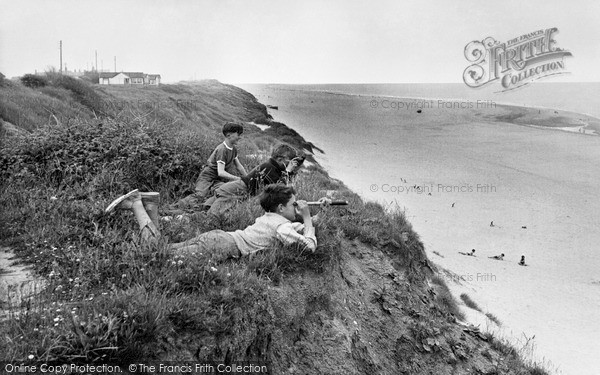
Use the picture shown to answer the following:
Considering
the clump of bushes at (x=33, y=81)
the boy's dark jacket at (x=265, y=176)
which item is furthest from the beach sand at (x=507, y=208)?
the clump of bushes at (x=33, y=81)

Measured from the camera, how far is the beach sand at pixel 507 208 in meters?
13.4

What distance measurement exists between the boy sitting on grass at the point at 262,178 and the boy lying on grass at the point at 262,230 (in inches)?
69.4

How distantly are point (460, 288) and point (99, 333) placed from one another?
13139 millimetres

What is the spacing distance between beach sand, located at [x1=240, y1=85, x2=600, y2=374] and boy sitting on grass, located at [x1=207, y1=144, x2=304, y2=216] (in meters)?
4.36

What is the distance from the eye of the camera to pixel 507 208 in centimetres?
2783

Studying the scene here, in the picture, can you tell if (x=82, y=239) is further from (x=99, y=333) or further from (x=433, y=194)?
(x=433, y=194)

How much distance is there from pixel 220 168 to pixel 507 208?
Result: 24.6m

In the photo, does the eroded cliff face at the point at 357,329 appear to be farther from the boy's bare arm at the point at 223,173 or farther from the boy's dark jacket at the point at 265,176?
the boy's bare arm at the point at 223,173

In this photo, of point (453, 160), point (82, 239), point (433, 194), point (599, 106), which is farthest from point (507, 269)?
point (599, 106)

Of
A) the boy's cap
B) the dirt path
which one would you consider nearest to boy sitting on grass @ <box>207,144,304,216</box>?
the boy's cap

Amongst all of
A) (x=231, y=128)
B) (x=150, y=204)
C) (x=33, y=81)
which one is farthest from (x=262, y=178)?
(x=33, y=81)

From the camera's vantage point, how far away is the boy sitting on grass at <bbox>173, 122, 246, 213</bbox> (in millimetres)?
7758

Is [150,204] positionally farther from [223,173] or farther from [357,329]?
[357,329]

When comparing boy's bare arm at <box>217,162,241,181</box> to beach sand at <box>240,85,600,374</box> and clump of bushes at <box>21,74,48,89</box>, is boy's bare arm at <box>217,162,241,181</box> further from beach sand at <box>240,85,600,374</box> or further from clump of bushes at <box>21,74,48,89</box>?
clump of bushes at <box>21,74,48,89</box>
